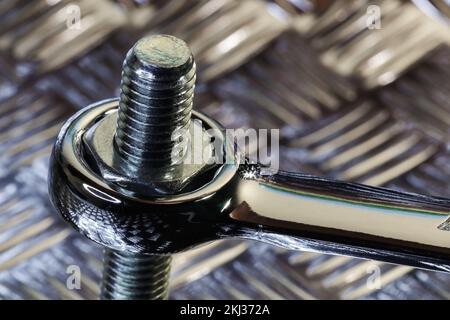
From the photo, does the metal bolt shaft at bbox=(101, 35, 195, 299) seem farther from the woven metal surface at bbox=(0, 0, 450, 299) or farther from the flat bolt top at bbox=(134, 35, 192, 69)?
the woven metal surface at bbox=(0, 0, 450, 299)

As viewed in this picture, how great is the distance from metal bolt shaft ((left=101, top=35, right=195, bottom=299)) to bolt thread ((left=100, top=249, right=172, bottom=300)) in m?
0.10

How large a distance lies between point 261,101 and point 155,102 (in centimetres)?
44

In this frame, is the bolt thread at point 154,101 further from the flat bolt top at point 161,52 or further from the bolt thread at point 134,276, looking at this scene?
the bolt thread at point 134,276

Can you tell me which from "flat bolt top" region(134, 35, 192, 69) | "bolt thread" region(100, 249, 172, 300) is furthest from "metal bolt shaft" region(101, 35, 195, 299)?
"bolt thread" region(100, 249, 172, 300)

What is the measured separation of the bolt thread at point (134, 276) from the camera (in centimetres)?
52

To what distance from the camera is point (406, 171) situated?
0.82m

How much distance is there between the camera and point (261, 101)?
835 mm

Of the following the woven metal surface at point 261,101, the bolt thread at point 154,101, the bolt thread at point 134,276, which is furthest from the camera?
the woven metal surface at point 261,101

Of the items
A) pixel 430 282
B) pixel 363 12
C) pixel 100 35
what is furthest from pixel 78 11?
pixel 430 282

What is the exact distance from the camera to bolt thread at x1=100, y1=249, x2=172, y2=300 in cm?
52

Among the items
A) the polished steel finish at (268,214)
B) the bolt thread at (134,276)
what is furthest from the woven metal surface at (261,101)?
the polished steel finish at (268,214)

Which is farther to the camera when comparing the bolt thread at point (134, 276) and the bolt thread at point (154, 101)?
the bolt thread at point (134, 276)

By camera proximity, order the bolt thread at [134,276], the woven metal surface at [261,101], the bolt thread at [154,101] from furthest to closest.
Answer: the woven metal surface at [261,101], the bolt thread at [134,276], the bolt thread at [154,101]

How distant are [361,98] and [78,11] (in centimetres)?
A: 28
